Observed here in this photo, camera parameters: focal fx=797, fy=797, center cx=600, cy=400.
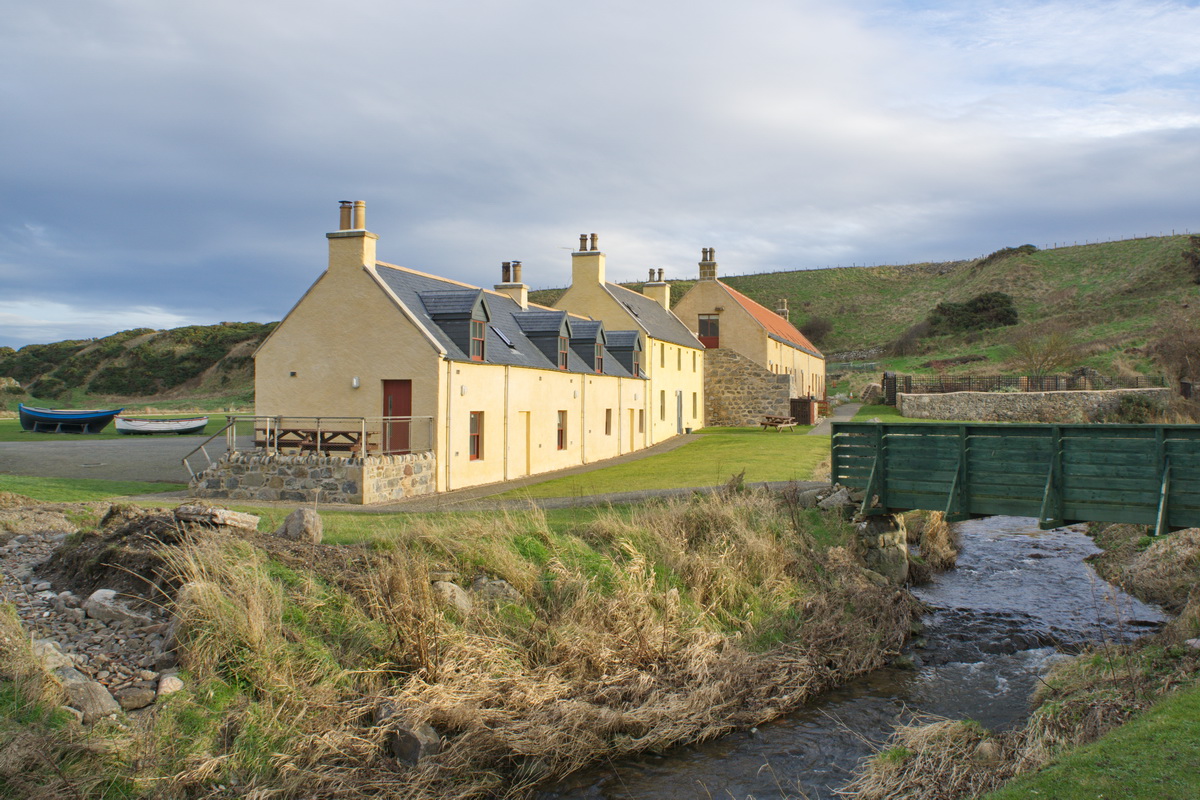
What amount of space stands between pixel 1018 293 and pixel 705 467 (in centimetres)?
7782

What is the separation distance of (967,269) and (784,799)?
11722 centimetres

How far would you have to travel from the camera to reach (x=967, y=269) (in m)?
111

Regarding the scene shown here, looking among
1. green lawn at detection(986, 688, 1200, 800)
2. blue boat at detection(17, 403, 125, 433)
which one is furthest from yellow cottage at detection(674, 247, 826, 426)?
green lawn at detection(986, 688, 1200, 800)

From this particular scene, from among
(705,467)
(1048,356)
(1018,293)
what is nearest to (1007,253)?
(1018,293)

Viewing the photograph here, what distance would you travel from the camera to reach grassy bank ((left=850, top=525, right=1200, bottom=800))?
20.2 ft

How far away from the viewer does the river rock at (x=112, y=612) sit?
8422 millimetres

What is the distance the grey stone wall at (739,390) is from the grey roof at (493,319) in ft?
50.6

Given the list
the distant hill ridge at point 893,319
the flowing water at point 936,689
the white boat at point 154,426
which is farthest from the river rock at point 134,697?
the distant hill ridge at point 893,319

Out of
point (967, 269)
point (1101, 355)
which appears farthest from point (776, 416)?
point (967, 269)

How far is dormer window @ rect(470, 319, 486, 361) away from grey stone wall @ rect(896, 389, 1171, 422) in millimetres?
25996

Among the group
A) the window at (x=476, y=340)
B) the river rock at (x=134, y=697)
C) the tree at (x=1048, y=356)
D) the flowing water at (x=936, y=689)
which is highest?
the tree at (x=1048, y=356)

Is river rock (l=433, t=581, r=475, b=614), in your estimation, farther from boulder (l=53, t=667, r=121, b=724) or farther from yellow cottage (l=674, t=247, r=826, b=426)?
yellow cottage (l=674, t=247, r=826, b=426)

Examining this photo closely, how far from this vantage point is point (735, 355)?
4731 centimetres

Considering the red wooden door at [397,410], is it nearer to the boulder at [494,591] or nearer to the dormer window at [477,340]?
the dormer window at [477,340]
